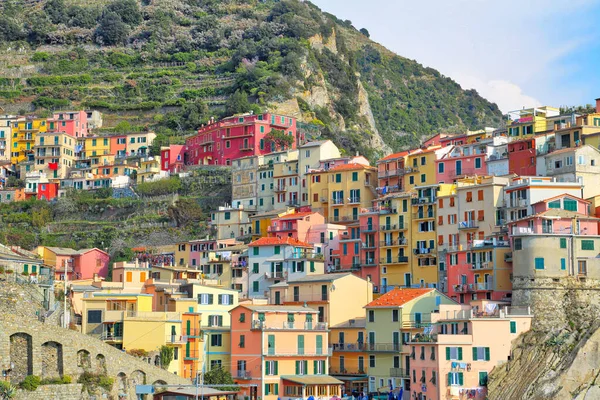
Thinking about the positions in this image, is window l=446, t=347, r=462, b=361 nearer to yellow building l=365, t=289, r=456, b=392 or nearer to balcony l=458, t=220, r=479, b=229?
yellow building l=365, t=289, r=456, b=392

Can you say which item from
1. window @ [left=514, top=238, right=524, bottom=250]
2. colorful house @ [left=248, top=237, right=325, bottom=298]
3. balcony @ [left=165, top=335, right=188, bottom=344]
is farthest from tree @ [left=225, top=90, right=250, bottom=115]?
window @ [left=514, top=238, right=524, bottom=250]

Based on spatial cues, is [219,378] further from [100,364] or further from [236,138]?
[236,138]

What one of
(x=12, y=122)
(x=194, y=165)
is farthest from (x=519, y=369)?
(x=12, y=122)

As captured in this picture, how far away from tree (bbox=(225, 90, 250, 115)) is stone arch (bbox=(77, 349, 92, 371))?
60159 millimetres

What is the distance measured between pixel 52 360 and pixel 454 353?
22.7 meters

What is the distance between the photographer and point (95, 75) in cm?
14550

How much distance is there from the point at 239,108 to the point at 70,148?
18.8 m

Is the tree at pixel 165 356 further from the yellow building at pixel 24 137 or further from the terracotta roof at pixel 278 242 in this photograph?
the yellow building at pixel 24 137

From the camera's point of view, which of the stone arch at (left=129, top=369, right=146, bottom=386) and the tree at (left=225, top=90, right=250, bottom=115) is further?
the tree at (left=225, top=90, right=250, bottom=115)

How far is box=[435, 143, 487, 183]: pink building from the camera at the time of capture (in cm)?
8494

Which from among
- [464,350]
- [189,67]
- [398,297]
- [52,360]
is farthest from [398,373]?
[189,67]

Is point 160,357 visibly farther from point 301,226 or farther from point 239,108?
point 239,108

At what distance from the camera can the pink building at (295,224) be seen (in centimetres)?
8706

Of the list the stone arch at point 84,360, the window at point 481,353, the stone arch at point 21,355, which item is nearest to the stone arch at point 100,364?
the stone arch at point 84,360
